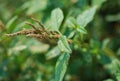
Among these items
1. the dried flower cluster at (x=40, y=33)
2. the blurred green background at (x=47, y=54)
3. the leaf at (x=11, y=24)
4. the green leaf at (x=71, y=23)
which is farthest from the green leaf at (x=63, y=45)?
the leaf at (x=11, y=24)

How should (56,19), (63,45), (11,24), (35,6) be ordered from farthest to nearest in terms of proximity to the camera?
(35,6) → (11,24) → (56,19) → (63,45)

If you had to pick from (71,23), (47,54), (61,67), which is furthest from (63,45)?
(47,54)

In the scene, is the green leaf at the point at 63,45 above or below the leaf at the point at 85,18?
above

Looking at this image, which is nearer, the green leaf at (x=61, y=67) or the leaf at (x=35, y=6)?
the green leaf at (x=61, y=67)

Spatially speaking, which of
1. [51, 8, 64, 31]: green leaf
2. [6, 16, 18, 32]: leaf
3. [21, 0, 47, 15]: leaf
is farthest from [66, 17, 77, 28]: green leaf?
[21, 0, 47, 15]: leaf

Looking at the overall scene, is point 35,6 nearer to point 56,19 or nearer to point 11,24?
point 11,24

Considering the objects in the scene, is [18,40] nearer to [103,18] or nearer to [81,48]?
[81,48]

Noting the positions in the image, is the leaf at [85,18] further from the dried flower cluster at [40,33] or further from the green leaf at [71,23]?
the dried flower cluster at [40,33]

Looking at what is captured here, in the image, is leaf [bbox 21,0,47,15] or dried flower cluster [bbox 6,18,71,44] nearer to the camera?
dried flower cluster [bbox 6,18,71,44]

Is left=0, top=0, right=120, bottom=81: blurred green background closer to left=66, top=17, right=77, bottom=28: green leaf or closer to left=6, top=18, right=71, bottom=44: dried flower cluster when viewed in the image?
left=66, top=17, right=77, bottom=28: green leaf

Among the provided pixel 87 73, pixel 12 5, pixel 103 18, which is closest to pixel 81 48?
pixel 87 73

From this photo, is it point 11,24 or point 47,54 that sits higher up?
point 11,24
